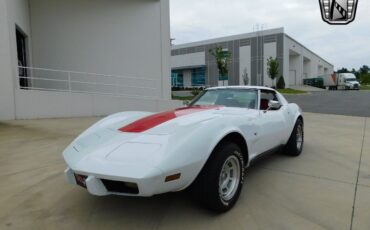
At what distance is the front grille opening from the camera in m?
2.57

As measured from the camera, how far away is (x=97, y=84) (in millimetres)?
13906

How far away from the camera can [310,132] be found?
325 inches

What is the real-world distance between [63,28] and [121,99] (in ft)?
14.8

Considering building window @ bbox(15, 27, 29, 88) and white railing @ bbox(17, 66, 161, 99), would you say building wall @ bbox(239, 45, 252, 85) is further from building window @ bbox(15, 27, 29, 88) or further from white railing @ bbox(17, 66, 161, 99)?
building window @ bbox(15, 27, 29, 88)

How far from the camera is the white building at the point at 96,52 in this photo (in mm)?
12203

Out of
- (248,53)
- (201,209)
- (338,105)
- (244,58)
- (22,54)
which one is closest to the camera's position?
(201,209)

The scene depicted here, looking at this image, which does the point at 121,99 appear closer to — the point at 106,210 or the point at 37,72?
the point at 37,72

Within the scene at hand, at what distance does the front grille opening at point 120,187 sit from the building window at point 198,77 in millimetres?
55613

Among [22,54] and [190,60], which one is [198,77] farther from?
[22,54]

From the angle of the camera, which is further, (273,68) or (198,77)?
(198,77)

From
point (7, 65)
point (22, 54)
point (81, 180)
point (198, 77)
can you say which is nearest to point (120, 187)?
point (81, 180)

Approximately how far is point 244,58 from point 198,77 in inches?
413

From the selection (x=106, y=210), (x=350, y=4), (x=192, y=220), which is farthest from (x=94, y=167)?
(x=350, y=4)

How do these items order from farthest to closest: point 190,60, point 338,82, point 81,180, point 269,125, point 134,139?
point 190,60, point 338,82, point 269,125, point 134,139, point 81,180
